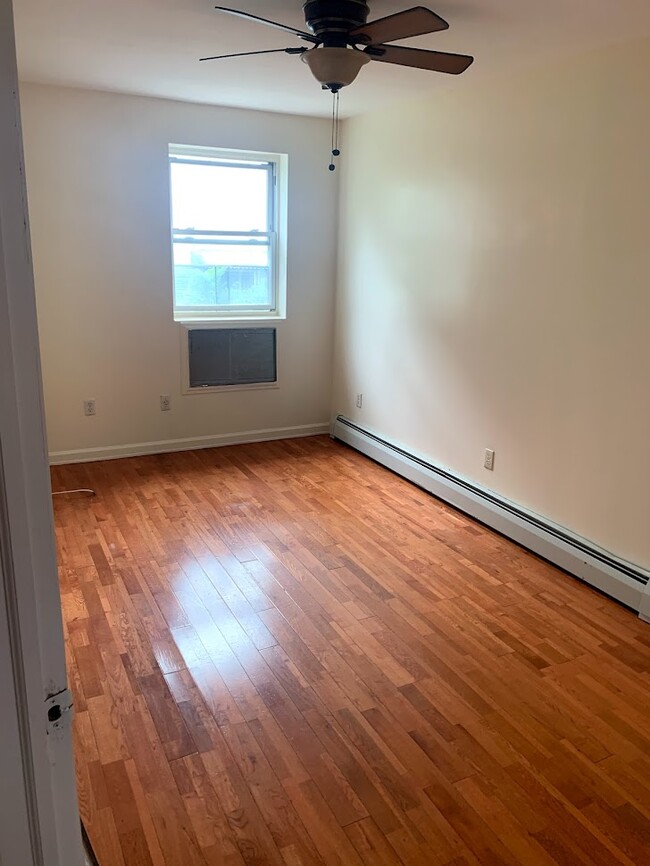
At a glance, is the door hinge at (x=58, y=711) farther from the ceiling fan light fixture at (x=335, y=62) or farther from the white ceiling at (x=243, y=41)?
the white ceiling at (x=243, y=41)

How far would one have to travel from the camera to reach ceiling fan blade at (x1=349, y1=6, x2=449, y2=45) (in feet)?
7.00

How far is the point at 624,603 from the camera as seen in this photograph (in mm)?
2973

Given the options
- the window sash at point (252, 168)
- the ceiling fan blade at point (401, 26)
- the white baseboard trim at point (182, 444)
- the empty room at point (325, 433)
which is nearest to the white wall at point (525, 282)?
the empty room at point (325, 433)

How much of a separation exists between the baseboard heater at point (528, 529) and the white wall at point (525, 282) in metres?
0.07

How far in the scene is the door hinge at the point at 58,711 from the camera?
0.79 meters

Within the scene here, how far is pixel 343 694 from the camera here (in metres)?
2.34

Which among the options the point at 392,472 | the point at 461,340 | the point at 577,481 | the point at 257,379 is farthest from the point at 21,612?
the point at 257,379

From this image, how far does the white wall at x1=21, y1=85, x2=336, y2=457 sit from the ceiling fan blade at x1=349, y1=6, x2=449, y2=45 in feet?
7.89

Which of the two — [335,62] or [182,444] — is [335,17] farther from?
[182,444]

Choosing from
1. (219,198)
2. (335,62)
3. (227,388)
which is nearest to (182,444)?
(227,388)

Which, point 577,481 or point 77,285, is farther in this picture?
point 77,285

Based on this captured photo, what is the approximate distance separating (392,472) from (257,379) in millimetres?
1321

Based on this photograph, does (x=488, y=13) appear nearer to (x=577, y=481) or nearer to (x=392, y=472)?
(x=577, y=481)

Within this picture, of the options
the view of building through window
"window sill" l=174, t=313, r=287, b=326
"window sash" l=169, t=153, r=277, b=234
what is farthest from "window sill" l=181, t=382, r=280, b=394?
"window sash" l=169, t=153, r=277, b=234
